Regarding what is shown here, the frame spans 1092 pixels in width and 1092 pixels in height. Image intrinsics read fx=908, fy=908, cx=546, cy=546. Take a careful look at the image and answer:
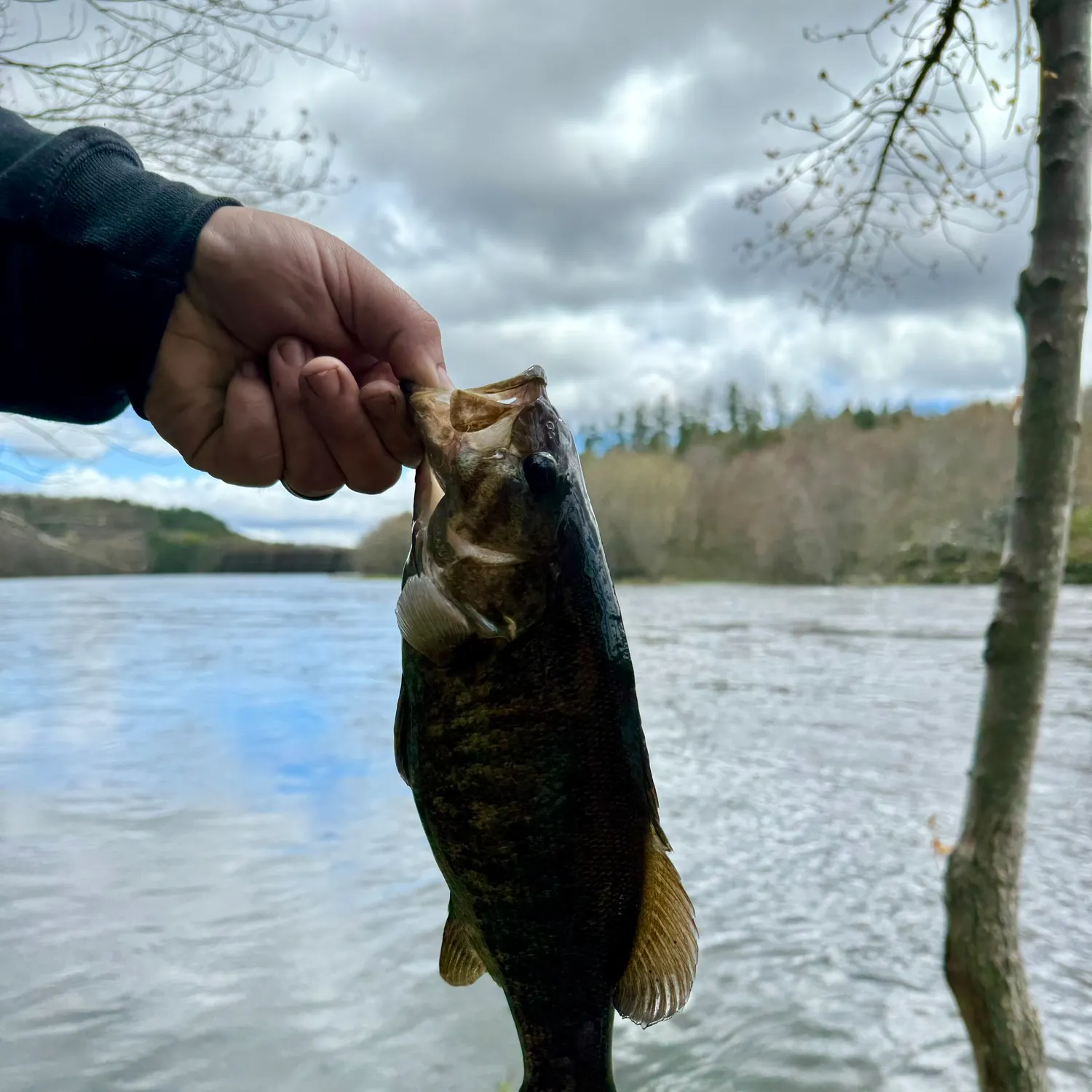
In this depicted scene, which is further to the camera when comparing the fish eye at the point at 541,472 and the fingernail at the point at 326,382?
the fingernail at the point at 326,382

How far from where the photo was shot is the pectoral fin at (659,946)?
1446mm

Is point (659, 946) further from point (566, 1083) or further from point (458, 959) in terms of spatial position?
point (458, 959)

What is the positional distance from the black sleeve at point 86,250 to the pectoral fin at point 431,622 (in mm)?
1219

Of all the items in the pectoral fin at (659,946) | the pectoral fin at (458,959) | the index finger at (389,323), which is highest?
the index finger at (389,323)

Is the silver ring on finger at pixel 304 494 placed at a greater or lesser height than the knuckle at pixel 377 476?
lesser

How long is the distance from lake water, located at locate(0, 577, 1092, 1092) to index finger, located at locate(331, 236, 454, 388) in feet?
12.9

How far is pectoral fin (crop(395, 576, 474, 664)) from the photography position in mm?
1406

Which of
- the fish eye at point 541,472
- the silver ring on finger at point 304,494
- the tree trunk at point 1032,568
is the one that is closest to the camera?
the fish eye at point 541,472

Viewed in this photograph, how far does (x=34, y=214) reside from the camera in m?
2.15

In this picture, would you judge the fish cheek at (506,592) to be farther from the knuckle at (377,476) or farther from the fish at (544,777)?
the knuckle at (377,476)

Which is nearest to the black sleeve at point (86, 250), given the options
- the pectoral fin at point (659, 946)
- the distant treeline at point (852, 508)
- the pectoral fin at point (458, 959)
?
the pectoral fin at point (458, 959)

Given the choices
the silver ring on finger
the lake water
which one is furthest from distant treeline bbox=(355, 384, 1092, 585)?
the silver ring on finger

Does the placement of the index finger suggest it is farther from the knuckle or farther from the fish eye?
the fish eye

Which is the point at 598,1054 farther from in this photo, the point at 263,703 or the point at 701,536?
the point at 701,536
